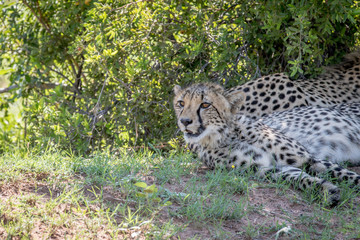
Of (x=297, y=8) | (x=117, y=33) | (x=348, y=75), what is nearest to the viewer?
(x=297, y=8)

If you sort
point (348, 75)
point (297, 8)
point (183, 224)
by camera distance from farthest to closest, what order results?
point (348, 75) → point (297, 8) → point (183, 224)

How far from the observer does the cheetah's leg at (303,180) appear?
3090 millimetres

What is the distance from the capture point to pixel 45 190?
2928 mm

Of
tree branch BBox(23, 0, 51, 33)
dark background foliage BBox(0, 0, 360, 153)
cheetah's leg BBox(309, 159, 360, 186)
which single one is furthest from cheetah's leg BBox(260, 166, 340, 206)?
tree branch BBox(23, 0, 51, 33)

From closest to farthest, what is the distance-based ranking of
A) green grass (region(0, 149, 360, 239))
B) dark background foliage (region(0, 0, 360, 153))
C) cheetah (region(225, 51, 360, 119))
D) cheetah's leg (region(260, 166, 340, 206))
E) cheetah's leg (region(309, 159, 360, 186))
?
green grass (region(0, 149, 360, 239)) < cheetah's leg (region(260, 166, 340, 206)) < cheetah's leg (region(309, 159, 360, 186)) < dark background foliage (region(0, 0, 360, 153)) < cheetah (region(225, 51, 360, 119))

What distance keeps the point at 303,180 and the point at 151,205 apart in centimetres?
111

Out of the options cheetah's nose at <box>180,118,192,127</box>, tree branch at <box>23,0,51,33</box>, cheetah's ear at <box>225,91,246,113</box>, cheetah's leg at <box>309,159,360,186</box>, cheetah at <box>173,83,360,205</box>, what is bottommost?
cheetah's leg at <box>309,159,360,186</box>

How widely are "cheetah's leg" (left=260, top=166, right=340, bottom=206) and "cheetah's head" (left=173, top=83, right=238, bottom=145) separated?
53 centimetres

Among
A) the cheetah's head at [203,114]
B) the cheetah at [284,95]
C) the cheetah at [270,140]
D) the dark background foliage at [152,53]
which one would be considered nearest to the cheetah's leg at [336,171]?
the cheetah at [270,140]

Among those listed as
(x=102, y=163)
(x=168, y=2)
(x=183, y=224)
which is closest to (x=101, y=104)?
(x=168, y=2)

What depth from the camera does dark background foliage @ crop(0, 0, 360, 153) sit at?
16.0 feet

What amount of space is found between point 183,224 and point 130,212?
293mm

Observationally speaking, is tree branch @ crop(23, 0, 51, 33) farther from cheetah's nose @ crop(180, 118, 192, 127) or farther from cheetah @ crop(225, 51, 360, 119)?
cheetah's nose @ crop(180, 118, 192, 127)

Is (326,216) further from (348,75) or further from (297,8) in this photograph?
(348,75)
